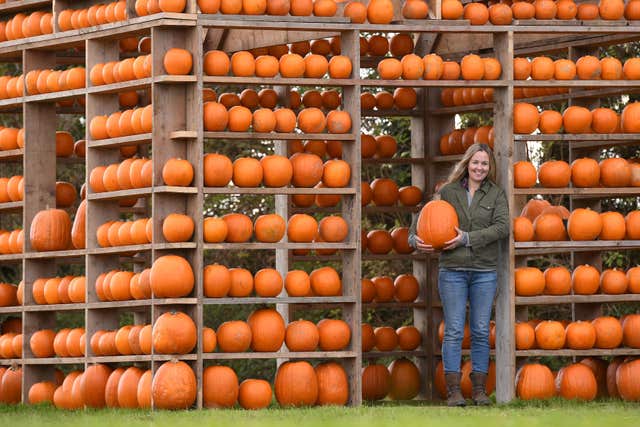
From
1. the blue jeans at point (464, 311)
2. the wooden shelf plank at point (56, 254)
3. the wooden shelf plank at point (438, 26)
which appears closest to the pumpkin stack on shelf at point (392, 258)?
the wooden shelf plank at point (438, 26)

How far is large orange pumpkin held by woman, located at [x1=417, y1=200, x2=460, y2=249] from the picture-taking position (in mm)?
13273

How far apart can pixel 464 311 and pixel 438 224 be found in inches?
31.9

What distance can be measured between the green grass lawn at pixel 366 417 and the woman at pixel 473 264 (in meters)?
0.56

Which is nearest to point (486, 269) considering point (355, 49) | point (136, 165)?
point (355, 49)

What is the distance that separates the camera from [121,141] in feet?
43.7

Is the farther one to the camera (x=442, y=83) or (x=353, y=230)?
(x=442, y=83)

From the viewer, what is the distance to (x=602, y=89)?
580 inches

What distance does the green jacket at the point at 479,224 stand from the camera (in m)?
13.3

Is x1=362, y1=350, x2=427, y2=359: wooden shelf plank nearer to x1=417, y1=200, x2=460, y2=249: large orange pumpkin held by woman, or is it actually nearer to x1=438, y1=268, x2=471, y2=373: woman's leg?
x1=438, y1=268, x2=471, y2=373: woman's leg

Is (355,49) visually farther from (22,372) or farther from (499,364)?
(22,372)

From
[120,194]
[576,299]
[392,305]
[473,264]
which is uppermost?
[120,194]

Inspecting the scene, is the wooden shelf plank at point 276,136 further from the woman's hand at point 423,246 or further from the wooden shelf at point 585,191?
the wooden shelf at point 585,191

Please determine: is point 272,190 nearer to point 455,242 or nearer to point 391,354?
point 455,242

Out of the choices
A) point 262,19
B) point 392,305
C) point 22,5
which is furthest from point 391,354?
point 22,5
